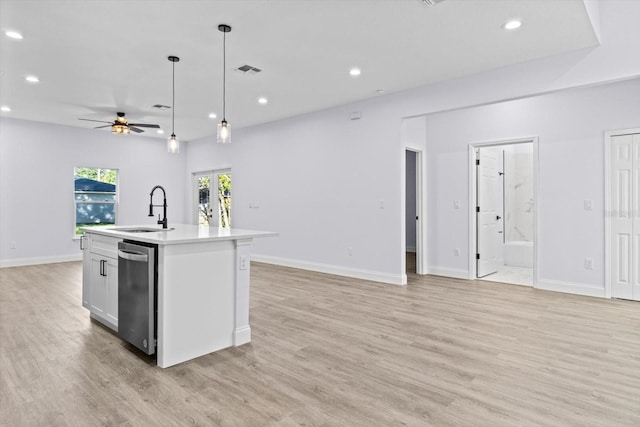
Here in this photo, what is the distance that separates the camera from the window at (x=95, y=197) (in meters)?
7.86

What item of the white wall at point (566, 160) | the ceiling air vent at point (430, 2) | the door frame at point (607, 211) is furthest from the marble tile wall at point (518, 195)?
the ceiling air vent at point (430, 2)

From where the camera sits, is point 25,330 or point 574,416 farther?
point 25,330

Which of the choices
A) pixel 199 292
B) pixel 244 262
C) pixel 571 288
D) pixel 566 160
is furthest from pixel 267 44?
pixel 571 288

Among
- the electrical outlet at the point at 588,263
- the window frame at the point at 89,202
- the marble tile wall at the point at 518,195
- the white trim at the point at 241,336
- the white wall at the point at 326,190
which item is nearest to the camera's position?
the white trim at the point at 241,336

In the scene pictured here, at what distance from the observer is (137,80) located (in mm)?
4820

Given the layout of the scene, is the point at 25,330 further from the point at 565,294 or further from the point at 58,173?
the point at 565,294

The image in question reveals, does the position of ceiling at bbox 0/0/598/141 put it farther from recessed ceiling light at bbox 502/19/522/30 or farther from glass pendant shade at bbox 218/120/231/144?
glass pendant shade at bbox 218/120/231/144

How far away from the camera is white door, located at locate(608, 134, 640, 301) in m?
4.36

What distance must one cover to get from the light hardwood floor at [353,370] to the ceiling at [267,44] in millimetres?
2809

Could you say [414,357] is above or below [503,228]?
below

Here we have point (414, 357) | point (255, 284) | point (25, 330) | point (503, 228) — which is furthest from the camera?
point (503, 228)

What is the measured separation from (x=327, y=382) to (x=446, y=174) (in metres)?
4.49

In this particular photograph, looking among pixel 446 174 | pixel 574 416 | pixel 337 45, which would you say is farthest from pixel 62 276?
pixel 574 416

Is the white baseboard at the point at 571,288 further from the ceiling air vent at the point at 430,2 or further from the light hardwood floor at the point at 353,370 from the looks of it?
the ceiling air vent at the point at 430,2
